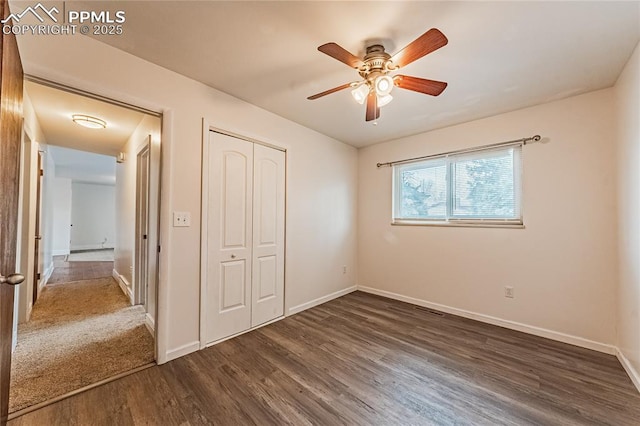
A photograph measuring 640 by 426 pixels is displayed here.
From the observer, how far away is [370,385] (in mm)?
1820

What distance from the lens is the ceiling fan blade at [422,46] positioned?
1.35 m

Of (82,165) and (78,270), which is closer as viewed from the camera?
(78,270)

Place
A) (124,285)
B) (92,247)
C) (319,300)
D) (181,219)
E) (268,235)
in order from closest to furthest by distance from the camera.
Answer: (181,219) → (268,235) → (319,300) → (124,285) → (92,247)

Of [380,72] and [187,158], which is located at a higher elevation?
[380,72]

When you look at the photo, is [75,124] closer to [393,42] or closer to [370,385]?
[393,42]

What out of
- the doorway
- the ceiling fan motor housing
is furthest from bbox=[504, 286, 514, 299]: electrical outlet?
the doorway

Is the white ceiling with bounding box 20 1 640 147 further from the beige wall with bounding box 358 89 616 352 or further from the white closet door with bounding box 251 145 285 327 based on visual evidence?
the white closet door with bounding box 251 145 285 327

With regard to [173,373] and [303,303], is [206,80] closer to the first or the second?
[173,373]

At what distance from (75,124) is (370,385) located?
4.43 meters

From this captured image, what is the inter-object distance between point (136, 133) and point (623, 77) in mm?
5193

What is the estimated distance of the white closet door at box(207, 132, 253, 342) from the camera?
2.40 m

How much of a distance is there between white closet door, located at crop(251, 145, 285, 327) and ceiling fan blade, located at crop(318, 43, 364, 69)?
147 cm

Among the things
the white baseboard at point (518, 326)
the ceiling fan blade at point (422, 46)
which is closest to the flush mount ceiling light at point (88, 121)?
the ceiling fan blade at point (422, 46)

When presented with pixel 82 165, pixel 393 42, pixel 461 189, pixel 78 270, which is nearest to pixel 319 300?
pixel 461 189
